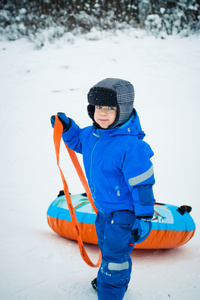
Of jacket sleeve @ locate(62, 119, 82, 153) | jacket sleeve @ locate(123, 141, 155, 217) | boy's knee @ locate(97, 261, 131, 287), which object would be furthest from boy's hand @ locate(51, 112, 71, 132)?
boy's knee @ locate(97, 261, 131, 287)

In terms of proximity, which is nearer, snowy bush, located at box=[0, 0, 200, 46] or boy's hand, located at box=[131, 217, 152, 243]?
boy's hand, located at box=[131, 217, 152, 243]

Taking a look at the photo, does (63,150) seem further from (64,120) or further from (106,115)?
(106,115)

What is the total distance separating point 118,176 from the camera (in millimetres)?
1612

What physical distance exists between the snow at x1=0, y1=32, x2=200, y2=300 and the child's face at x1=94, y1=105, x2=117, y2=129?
46.2 inches

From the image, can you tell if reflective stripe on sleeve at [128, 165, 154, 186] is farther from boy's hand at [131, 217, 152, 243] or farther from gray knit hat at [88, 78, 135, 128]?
gray knit hat at [88, 78, 135, 128]

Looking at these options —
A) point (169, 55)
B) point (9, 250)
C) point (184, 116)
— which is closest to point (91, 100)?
point (9, 250)

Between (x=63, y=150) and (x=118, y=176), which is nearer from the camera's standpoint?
(x=118, y=176)

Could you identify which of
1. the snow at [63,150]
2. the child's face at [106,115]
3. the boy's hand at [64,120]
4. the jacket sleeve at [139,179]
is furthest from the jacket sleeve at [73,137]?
the snow at [63,150]

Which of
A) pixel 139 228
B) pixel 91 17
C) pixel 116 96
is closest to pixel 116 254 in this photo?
pixel 139 228

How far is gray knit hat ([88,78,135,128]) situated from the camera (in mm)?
1562

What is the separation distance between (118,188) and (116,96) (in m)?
0.54

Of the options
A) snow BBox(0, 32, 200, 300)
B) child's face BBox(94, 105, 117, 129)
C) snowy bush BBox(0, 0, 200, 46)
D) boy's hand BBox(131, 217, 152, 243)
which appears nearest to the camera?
boy's hand BBox(131, 217, 152, 243)

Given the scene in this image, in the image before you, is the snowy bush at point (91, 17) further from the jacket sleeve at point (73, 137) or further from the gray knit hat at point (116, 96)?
the gray knit hat at point (116, 96)

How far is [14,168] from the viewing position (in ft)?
13.3
